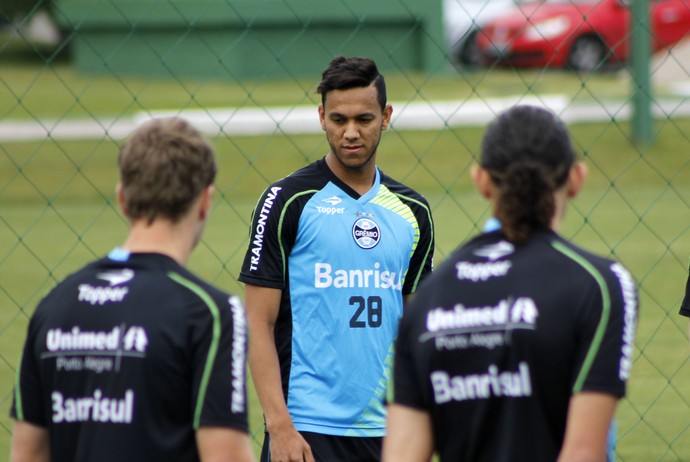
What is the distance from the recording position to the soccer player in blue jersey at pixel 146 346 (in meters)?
2.54

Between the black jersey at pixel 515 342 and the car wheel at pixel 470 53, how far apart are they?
22804 millimetres

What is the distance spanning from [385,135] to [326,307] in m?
14.0

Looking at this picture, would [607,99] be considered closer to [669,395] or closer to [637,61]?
[637,61]

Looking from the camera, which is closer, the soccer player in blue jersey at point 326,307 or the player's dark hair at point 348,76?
the soccer player in blue jersey at point 326,307

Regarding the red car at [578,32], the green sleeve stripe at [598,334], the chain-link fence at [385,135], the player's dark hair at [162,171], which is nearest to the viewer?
the green sleeve stripe at [598,334]

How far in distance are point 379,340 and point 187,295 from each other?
5.56ft

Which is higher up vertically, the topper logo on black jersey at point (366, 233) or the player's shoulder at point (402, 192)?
the player's shoulder at point (402, 192)

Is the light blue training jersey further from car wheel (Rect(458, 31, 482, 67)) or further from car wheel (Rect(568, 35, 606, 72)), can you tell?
car wheel (Rect(458, 31, 482, 67))

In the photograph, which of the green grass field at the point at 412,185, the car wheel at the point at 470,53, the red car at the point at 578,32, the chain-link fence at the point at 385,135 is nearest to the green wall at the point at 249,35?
the chain-link fence at the point at 385,135

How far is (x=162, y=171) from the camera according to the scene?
8.54 ft

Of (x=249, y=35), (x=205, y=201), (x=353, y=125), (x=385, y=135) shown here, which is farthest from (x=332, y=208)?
(x=249, y=35)

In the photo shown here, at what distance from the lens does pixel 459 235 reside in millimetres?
12594

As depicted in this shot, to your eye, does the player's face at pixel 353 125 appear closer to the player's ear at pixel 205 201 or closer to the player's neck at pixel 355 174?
the player's neck at pixel 355 174

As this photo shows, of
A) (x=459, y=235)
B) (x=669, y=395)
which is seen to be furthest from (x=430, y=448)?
(x=459, y=235)
